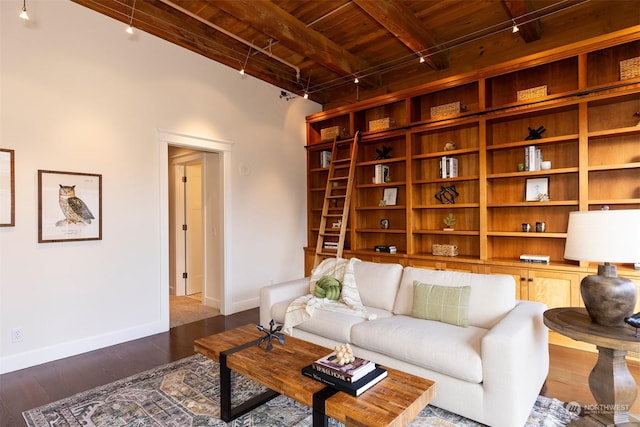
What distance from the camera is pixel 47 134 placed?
297 centimetres

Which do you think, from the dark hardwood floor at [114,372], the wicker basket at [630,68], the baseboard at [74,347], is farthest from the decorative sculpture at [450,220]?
the baseboard at [74,347]

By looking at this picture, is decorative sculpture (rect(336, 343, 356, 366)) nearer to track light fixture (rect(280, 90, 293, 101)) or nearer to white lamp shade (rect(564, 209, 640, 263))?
white lamp shade (rect(564, 209, 640, 263))

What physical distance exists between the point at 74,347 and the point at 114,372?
69cm

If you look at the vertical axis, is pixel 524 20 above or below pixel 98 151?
above

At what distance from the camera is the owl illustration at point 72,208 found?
10.0ft

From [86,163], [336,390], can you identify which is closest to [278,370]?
[336,390]

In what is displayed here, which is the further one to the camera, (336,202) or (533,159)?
(336,202)

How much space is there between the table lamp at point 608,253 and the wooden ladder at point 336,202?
2943mm

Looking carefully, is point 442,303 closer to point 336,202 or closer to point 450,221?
point 450,221

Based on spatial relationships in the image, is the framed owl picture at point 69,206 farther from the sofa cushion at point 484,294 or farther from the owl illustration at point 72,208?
the sofa cushion at point 484,294

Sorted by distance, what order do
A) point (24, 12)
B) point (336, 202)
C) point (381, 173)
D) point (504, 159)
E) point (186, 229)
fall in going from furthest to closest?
1. point (186, 229)
2. point (336, 202)
3. point (381, 173)
4. point (504, 159)
5. point (24, 12)

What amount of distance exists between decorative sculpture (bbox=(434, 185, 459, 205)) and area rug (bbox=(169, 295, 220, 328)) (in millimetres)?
3287

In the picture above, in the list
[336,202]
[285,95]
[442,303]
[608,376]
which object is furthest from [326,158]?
[608,376]

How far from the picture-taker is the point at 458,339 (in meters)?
2.15
